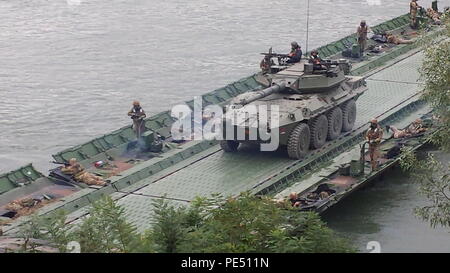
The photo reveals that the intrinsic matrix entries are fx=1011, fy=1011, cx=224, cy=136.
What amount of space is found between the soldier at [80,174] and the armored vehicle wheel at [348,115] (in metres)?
7.12

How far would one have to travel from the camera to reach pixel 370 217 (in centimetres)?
2253

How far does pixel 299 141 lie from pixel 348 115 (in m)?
3.00

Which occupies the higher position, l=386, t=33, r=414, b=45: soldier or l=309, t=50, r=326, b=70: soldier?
l=309, t=50, r=326, b=70: soldier

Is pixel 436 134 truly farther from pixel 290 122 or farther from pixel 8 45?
pixel 8 45

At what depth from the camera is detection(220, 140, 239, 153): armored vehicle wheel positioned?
23.4m

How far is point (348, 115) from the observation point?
25.6 metres

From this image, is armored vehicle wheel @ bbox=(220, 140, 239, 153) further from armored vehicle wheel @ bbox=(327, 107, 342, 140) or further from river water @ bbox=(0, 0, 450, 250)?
river water @ bbox=(0, 0, 450, 250)

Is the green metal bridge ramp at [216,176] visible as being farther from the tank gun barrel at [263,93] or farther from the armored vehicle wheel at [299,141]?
the tank gun barrel at [263,93]

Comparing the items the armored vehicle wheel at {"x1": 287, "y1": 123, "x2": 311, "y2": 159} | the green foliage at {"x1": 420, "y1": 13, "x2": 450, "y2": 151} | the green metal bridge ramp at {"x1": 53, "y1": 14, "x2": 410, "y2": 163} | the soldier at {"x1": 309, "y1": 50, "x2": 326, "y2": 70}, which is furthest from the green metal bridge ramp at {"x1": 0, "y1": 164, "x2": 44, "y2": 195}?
the green foliage at {"x1": 420, "y1": 13, "x2": 450, "y2": 151}

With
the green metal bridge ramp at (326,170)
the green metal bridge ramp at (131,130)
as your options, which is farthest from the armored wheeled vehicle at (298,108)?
the green metal bridge ramp at (131,130)

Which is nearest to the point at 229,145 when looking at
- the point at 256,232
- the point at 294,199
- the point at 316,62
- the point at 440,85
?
the point at 316,62

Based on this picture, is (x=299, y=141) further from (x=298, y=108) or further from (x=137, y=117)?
(x=137, y=117)

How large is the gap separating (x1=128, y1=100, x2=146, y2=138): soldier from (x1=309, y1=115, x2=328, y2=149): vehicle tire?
3999 mm

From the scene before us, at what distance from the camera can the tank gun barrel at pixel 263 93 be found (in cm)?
2311
